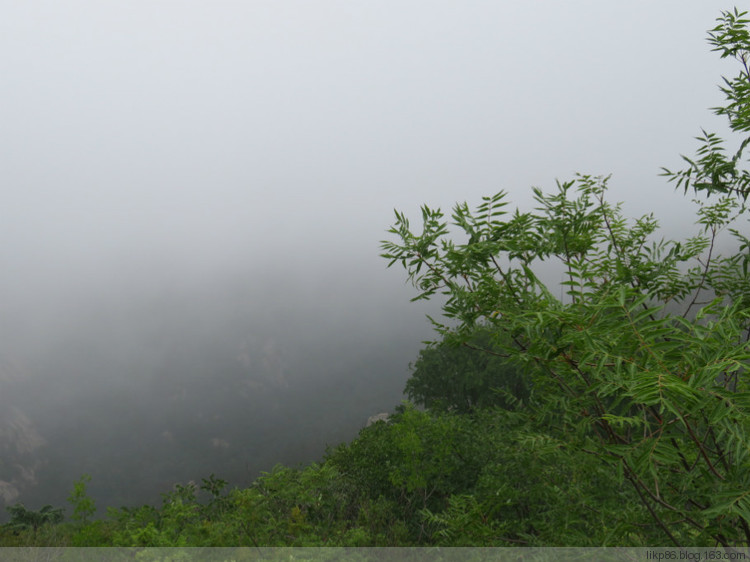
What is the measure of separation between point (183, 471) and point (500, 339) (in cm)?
6529

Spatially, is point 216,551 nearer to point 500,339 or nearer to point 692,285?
point 500,339

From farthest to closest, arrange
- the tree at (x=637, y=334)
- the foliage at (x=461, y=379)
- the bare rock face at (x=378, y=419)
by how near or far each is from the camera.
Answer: the foliage at (x=461, y=379)
the bare rock face at (x=378, y=419)
the tree at (x=637, y=334)

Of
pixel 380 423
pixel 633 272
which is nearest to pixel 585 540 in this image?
pixel 633 272

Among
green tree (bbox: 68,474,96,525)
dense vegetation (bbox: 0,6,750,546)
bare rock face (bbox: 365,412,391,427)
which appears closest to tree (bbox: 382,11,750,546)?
dense vegetation (bbox: 0,6,750,546)

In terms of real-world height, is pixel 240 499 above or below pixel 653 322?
below

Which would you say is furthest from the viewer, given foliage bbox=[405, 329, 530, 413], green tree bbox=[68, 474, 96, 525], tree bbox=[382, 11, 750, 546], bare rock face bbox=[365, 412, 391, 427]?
foliage bbox=[405, 329, 530, 413]

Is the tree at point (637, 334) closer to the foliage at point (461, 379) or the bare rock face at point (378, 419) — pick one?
the bare rock face at point (378, 419)

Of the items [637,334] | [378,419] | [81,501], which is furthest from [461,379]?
[637,334]

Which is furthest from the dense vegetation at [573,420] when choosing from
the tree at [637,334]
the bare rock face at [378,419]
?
the bare rock face at [378,419]

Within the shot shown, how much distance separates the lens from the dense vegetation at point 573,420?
76.7 inches

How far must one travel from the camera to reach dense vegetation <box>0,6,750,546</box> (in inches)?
76.7

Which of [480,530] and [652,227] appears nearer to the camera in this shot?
[480,530]

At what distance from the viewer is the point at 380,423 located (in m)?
11.4

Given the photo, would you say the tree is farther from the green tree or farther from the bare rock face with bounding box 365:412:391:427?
the bare rock face with bounding box 365:412:391:427
